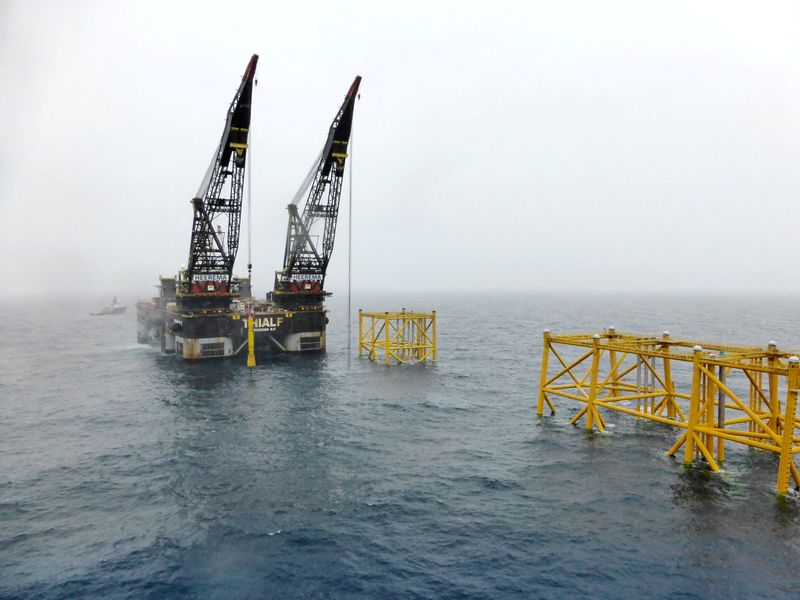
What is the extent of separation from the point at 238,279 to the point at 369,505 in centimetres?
5913

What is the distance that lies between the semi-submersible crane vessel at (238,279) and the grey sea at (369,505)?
76.3ft

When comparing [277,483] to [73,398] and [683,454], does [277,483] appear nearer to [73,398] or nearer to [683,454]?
[683,454]

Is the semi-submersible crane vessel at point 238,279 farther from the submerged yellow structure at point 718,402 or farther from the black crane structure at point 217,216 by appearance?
the submerged yellow structure at point 718,402

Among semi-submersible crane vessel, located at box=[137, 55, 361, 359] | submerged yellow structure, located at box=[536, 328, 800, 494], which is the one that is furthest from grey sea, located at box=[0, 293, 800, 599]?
semi-submersible crane vessel, located at box=[137, 55, 361, 359]

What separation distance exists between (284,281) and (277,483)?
2118 inches

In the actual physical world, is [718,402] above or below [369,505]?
above

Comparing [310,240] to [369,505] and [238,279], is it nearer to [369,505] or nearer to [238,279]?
[238,279]

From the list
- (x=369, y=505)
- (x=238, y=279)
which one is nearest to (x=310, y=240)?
(x=238, y=279)

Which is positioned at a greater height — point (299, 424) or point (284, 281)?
point (284, 281)

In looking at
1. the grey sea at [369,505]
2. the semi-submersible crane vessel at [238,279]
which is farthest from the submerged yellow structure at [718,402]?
the semi-submersible crane vessel at [238,279]

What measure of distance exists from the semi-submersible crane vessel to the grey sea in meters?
23.2

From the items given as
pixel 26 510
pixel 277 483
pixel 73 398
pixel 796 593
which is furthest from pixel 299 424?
pixel 796 593

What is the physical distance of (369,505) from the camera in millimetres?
28094

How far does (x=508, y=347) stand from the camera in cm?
9375
